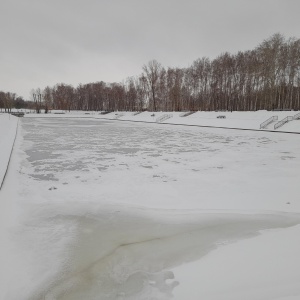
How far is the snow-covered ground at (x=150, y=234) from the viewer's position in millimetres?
3471

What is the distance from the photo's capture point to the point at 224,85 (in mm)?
59688

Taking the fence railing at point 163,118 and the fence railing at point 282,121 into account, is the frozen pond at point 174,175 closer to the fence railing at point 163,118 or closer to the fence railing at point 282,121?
the fence railing at point 282,121

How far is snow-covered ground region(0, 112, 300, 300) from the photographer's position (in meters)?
3.47

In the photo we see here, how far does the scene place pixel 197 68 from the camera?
66688 mm

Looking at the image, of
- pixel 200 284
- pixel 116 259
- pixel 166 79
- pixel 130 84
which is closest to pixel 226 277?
pixel 200 284

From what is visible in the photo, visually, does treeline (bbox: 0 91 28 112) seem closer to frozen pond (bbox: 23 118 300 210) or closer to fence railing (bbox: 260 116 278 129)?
fence railing (bbox: 260 116 278 129)

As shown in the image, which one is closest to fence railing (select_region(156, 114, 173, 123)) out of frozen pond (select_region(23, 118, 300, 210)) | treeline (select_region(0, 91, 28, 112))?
frozen pond (select_region(23, 118, 300, 210))

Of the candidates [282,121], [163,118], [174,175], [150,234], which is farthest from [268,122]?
[150,234]

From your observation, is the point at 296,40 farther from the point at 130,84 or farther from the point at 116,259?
the point at 130,84

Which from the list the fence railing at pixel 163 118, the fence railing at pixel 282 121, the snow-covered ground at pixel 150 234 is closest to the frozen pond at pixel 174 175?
the snow-covered ground at pixel 150 234

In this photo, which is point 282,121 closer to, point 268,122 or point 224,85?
point 268,122

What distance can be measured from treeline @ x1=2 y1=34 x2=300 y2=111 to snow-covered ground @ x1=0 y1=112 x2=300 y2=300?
4300cm

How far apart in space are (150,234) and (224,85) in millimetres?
59989

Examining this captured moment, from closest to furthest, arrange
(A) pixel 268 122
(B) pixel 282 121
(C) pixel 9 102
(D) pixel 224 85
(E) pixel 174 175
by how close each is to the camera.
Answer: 1. (E) pixel 174 175
2. (B) pixel 282 121
3. (A) pixel 268 122
4. (D) pixel 224 85
5. (C) pixel 9 102
